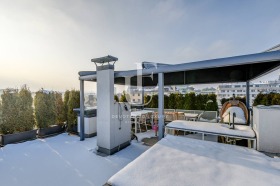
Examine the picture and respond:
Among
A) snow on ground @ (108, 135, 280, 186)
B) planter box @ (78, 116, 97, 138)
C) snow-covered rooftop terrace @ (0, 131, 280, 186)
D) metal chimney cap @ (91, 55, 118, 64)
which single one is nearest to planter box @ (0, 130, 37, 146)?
snow-covered rooftop terrace @ (0, 131, 280, 186)

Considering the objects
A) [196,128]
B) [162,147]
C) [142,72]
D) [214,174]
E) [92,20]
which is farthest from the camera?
[92,20]

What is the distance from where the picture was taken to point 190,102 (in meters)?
8.84

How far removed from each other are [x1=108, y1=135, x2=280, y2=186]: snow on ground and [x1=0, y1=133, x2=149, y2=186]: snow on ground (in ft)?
5.44

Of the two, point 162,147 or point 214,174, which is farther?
point 162,147

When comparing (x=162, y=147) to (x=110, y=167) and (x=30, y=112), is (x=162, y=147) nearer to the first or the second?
(x=110, y=167)

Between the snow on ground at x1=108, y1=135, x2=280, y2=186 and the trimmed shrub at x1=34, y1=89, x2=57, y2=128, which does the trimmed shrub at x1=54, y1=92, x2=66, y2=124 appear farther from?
the snow on ground at x1=108, y1=135, x2=280, y2=186

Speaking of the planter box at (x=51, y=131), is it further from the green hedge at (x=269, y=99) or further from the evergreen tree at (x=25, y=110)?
the green hedge at (x=269, y=99)

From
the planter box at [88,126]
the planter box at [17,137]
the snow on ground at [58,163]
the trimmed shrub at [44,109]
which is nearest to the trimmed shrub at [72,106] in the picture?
the trimmed shrub at [44,109]

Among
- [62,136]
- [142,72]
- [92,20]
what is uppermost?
[92,20]

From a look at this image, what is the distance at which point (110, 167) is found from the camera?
3.54 meters

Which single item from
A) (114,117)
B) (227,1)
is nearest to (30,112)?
(114,117)

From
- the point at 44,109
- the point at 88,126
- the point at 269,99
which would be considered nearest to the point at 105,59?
the point at 88,126

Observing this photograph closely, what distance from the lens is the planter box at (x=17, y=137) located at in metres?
5.03

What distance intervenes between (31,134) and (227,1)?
29.0 feet
